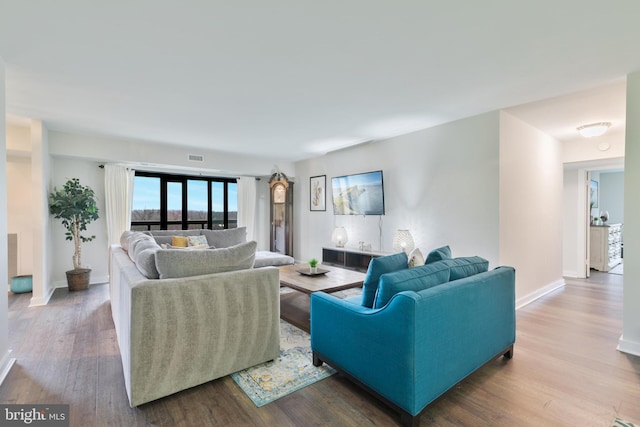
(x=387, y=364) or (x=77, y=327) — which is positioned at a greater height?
(x=387, y=364)

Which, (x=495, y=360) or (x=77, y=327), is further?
(x=77, y=327)

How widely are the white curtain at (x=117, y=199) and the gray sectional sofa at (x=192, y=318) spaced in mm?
3419

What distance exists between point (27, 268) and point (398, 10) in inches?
257

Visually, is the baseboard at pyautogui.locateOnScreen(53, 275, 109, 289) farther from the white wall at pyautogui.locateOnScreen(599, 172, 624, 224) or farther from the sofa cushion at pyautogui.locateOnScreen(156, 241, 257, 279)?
the white wall at pyautogui.locateOnScreen(599, 172, 624, 224)

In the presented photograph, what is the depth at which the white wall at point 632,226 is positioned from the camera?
261 cm

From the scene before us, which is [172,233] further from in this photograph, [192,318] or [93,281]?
[192,318]

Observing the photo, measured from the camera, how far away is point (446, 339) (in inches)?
71.6

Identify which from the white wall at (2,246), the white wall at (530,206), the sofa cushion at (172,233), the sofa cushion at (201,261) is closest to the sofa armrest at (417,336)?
the sofa cushion at (201,261)

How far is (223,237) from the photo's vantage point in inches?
213

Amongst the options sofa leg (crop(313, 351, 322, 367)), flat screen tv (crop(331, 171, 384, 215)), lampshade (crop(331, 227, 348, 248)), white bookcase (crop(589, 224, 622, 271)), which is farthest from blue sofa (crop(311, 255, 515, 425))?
white bookcase (crop(589, 224, 622, 271))

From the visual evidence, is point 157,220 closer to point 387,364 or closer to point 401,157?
point 401,157

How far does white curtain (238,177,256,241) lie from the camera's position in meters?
6.93

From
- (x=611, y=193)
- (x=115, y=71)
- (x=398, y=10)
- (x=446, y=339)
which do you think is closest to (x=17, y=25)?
(x=115, y=71)

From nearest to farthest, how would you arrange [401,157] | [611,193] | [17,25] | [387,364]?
1. [387,364]
2. [17,25]
3. [401,157]
4. [611,193]
